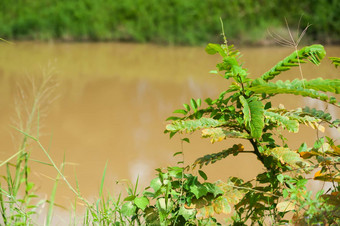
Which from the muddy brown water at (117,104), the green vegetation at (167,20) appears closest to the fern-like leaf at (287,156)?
the muddy brown water at (117,104)

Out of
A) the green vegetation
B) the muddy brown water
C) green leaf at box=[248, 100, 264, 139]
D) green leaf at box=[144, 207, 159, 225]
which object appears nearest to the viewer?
green leaf at box=[248, 100, 264, 139]

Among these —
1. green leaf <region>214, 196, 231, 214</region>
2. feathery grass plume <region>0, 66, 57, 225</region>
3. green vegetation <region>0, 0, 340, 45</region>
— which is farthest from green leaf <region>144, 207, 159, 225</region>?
green vegetation <region>0, 0, 340, 45</region>

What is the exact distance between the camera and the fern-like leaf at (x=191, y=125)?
1213 millimetres

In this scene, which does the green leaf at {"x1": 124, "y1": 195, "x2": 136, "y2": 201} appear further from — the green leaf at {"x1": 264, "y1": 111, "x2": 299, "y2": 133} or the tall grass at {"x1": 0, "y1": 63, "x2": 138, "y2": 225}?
the green leaf at {"x1": 264, "y1": 111, "x2": 299, "y2": 133}

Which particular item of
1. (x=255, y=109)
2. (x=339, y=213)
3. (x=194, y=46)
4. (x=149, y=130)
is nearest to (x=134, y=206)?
(x=255, y=109)

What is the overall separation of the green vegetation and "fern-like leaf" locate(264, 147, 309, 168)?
12.7 ft

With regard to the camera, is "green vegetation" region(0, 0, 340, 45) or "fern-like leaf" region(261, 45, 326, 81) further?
"green vegetation" region(0, 0, 340, 45)

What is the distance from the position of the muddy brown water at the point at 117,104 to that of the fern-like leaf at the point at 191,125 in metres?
0.36

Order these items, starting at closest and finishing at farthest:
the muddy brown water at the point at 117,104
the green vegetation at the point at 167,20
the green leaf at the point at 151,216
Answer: the green leaf at the point at 151,216 → the muddy brown water at the point at 117,104 → the green vegetation at the point at 167,20

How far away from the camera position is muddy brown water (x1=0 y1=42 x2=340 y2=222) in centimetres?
236

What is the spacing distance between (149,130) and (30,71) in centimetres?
195

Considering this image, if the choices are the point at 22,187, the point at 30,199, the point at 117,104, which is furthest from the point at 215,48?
the point at 117,104

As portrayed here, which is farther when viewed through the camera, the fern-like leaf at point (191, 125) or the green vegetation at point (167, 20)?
the green vegetation at point (167, 20)

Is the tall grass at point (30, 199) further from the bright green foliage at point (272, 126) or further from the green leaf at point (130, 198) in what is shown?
the bright green foliage at point (272, 126)
